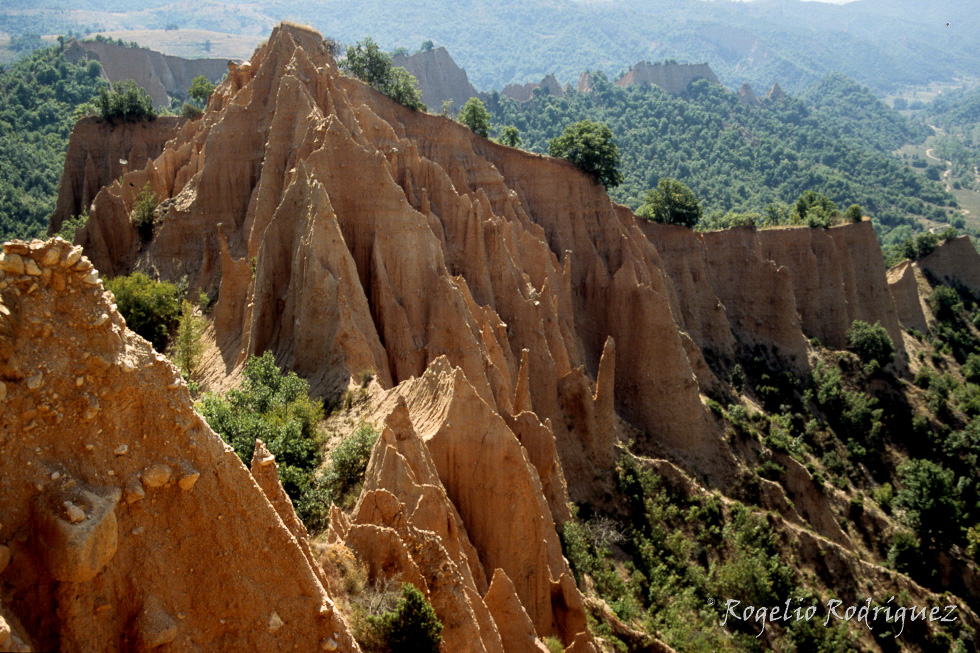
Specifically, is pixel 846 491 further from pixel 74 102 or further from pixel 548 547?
pixel 74 102

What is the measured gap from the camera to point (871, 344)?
59.6 m

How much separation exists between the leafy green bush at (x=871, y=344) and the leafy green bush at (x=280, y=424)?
47.2m

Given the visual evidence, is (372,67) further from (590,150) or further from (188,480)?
(188,480)

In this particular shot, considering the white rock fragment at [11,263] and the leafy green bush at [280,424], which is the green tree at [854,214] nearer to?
the leafy green bush at [280,424]

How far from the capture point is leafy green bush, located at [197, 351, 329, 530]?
19.5 meters

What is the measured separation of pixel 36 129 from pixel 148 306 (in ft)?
196

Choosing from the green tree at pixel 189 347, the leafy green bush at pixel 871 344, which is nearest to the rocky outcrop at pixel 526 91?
the leafy green bush at pixel 871 344

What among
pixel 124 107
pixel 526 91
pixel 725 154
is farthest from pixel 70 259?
pixel 526 91

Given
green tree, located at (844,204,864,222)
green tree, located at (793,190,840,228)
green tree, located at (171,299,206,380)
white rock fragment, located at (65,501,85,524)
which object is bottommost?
green tree, located at (171,299,206,380)

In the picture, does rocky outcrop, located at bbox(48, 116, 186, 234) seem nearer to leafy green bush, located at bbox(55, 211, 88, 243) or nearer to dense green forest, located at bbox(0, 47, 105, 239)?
leafy green bush, located at bbox(55, 211, 88, 243)

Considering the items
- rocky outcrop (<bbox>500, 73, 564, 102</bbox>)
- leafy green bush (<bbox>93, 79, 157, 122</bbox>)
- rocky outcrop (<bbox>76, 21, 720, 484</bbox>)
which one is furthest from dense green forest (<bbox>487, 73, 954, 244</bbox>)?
leafy green bush (<bbox>93, 79, 157, 122</bbox>)

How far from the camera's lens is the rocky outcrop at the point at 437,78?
140625 mm

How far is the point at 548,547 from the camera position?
22844 millimetres

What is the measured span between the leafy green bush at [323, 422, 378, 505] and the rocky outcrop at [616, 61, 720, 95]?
15856 centimetres
